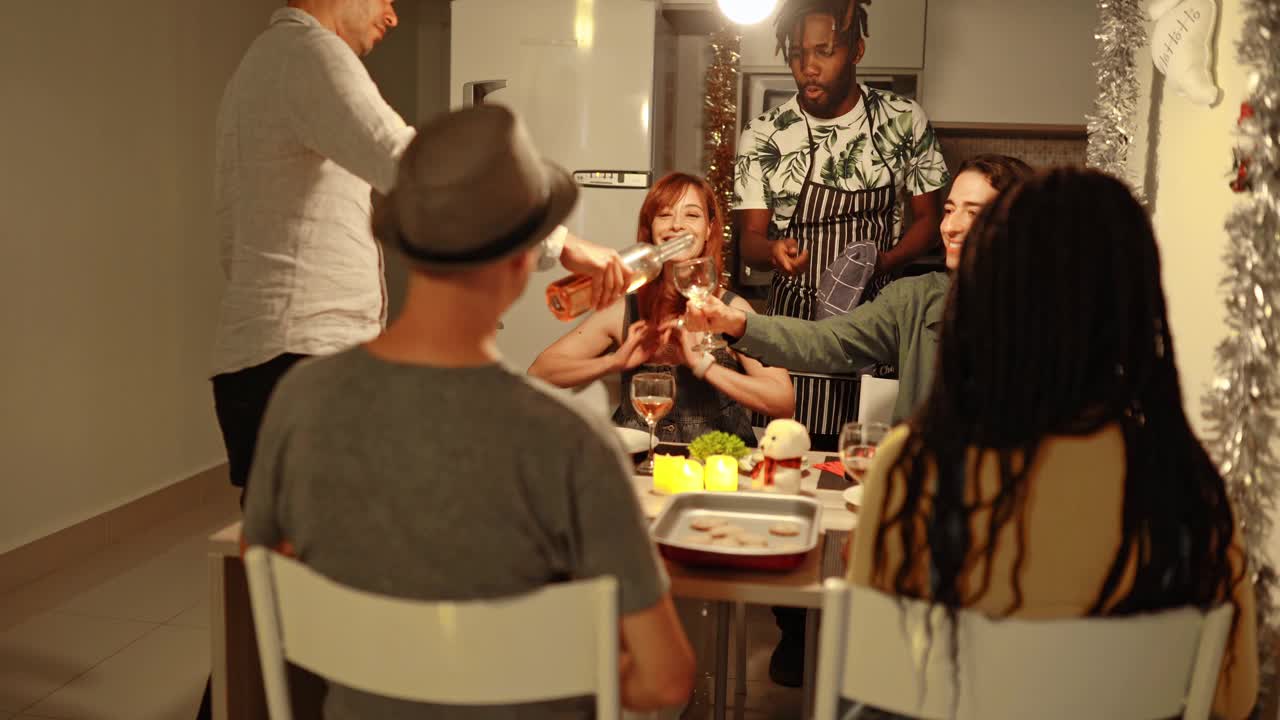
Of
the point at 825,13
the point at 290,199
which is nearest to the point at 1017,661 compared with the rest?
the point at 290,199

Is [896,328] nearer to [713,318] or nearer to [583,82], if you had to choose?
[713,318]

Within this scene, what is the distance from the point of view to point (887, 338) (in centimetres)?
259

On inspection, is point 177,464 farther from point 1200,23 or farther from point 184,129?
point 1200,23

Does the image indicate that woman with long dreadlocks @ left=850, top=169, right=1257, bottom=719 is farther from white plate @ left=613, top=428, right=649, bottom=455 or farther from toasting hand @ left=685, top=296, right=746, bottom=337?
toasting hand @ left=685, top=296, right=746, bottom=337

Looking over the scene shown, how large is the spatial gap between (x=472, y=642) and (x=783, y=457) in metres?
0.89

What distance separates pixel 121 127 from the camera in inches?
136

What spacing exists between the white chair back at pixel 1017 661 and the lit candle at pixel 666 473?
0.76 m

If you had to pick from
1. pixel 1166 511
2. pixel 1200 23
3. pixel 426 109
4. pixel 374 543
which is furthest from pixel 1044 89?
pixel 374 543

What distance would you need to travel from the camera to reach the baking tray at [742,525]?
1310 millimetres

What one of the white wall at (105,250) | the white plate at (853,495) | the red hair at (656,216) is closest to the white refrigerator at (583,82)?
the white wall at (105,250)

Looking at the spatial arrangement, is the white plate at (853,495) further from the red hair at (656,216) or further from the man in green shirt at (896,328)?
the red hair at (656,216)

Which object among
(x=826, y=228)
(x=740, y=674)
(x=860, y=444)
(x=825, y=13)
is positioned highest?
(x=825, y=13)

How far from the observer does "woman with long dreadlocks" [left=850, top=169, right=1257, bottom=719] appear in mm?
1027

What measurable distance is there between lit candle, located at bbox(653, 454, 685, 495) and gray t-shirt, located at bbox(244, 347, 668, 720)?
721mm
